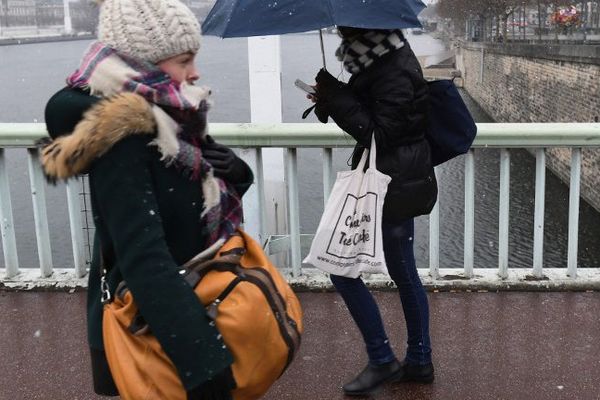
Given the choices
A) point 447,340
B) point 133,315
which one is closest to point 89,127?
point 133,315

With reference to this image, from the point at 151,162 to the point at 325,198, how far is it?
2.29 m

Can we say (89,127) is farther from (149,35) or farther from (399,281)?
(399,281)

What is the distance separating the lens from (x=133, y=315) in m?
1.60

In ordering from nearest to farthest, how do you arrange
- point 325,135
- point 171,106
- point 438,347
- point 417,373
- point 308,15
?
point 171,106, point 308,15, point 417,373, point 438,347, point 325,135

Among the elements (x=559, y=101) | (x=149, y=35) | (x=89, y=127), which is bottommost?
(x=559, y=101)

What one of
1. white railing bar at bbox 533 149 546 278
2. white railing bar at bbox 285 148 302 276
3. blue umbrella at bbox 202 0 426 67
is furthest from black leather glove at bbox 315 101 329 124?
white railing bar at bbox 533 149 546 278

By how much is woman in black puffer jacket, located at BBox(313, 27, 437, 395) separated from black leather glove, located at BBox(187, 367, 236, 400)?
1.14 meters

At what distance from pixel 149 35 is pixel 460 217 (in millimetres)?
16899

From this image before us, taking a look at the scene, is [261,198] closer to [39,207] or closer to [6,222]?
[39,207]

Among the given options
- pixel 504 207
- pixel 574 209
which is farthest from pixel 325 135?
pixel 574 209

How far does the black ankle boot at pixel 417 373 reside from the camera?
287 centimetres

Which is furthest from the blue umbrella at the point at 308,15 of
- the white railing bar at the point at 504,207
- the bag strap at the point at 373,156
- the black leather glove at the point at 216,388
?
the white railing bar at the point at 504,207

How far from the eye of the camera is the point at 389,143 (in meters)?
2.50

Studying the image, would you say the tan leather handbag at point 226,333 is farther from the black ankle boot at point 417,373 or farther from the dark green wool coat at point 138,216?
the black ankle boot at point 417,373
